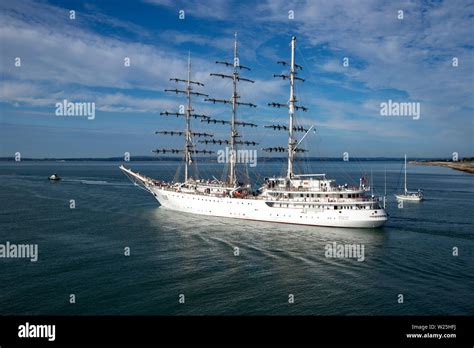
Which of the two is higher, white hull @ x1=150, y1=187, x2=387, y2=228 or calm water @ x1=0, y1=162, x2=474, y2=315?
white hull @ x1=150, y1=187, x2=387, y2=228

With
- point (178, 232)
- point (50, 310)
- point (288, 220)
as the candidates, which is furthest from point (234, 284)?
point (288, 220)

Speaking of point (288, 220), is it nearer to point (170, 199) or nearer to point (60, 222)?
point (170, 199)

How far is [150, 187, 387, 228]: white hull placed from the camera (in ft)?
149

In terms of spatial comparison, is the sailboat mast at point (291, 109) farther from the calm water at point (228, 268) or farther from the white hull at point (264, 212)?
the calm water at point (228, 268)

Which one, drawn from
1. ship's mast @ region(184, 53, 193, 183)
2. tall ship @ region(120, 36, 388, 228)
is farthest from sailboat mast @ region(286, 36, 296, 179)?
ship's mast @ region(184, 53, 193, 183)

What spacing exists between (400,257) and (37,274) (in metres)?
28.4

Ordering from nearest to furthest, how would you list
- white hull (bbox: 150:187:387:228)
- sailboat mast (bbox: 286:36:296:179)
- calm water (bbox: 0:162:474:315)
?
calm water (bbox: 0:162:474:315)
white hull (bbox: 150:187:387:228)
sailboat mast (bbox: 286:36:296:179)

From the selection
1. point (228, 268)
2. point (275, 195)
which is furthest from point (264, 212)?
point (228, 268)

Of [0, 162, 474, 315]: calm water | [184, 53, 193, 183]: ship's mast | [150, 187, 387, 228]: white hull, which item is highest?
[184, 53, 193, 183]: ship's mast

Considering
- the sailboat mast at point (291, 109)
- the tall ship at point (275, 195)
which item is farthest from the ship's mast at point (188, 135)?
the sailboat mast at point (291, 109)

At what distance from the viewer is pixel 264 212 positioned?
5006cm

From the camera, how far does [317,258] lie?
33.0m

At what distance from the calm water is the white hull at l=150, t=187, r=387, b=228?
67.5 inches

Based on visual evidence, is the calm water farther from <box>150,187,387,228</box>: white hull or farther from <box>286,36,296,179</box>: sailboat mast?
<box>286,36,296,179</box>: sailboat mast
